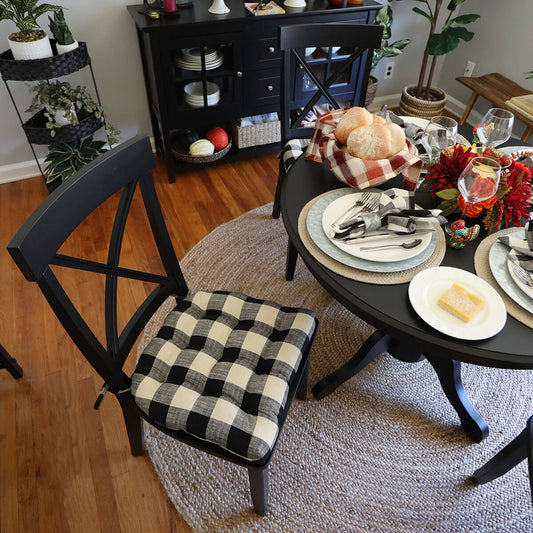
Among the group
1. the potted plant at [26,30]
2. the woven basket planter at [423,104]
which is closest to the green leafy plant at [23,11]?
the potted plant at [26,30]

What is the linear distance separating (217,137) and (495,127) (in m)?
1.55

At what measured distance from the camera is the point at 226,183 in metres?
2.55

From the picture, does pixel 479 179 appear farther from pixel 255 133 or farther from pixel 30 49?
pixel 30 49

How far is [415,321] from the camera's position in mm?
966

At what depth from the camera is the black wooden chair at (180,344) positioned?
36.0 inches

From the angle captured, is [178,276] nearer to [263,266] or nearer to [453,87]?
[263,266]

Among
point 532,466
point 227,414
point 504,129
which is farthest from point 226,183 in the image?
point 532,466

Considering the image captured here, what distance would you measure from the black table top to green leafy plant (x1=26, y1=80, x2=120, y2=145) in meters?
1.47

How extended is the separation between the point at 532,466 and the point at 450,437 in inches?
19.5

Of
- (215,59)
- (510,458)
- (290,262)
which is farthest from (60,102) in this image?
(510,458)

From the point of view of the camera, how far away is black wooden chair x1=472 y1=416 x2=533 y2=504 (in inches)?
41.6

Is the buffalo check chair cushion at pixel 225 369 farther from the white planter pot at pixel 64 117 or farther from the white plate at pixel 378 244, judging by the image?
the white planter pot at pixel 64 117

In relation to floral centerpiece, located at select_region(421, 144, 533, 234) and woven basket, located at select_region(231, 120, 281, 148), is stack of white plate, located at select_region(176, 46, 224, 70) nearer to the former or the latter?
woven basket, located at select_region(231, 120, 281, 148)

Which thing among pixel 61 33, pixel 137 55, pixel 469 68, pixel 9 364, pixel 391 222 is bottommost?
pixel 9 364
